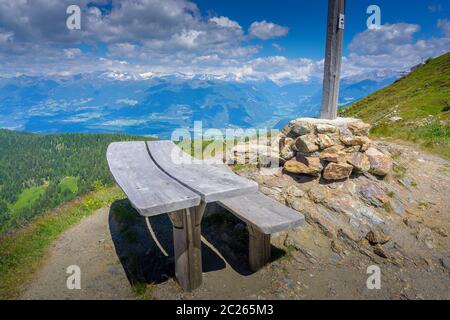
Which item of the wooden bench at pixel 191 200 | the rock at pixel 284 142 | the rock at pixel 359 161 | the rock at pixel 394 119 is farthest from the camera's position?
the rock at pixel 394 119

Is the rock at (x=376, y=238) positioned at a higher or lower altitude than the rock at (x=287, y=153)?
lower

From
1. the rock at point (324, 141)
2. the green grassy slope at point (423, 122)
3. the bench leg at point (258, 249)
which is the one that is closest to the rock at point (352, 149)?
the rock at point (324, 141)

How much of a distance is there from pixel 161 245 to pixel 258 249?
90.1 inches

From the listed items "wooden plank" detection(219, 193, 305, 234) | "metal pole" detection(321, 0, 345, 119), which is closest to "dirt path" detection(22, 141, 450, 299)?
"wooden plank" detection(219, 193, 305, 234)

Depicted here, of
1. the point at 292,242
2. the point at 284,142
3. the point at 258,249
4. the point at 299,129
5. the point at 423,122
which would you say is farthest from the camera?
the point at 423,122

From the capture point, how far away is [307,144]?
23.7 feet

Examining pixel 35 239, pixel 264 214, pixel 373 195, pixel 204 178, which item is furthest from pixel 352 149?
pixel 35 239

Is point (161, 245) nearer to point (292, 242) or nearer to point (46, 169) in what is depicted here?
point (292, 242)

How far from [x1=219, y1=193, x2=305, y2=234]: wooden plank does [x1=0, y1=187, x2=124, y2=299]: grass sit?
4000 millimetres

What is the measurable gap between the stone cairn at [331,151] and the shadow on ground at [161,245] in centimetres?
218

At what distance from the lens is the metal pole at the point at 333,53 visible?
280 inches

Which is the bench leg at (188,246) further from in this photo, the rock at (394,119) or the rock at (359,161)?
the rock at (394,119)

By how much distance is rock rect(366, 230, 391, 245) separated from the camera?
5949 millimetres
